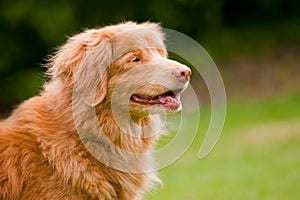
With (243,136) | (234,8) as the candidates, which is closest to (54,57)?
(243,136)

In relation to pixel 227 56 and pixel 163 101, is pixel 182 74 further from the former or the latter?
pixel 227 56

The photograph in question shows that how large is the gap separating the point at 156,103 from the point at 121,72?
407mm

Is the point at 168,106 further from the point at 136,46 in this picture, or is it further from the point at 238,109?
the point at 238,109

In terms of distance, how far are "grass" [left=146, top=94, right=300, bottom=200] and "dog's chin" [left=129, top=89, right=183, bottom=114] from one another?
9.34 feet

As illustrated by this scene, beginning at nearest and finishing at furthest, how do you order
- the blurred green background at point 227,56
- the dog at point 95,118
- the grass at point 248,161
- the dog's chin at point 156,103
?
1. the dog at point 95,118
2. the dog's chin at point 156,103
3. the grass at point 248,161
4. the blurred green background at point 227,56

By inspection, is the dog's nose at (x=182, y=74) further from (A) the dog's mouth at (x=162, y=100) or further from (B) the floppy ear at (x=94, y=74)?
(B) the floppy ear at (x=94, y=74)

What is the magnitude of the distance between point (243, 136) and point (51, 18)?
6556 millimetres

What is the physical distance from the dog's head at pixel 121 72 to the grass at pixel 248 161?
9.43 feet

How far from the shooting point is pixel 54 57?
6008 millimetres

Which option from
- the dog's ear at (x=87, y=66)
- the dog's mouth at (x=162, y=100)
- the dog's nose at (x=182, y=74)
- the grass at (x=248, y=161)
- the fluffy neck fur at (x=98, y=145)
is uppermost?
the grass at (x=248, y=161)

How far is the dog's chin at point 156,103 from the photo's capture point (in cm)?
585

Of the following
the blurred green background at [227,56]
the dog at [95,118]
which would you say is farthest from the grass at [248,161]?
the dog at [95,118]

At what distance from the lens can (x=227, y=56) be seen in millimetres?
21609

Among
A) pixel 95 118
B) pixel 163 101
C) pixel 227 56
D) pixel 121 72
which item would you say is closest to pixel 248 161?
pixel 163 101
